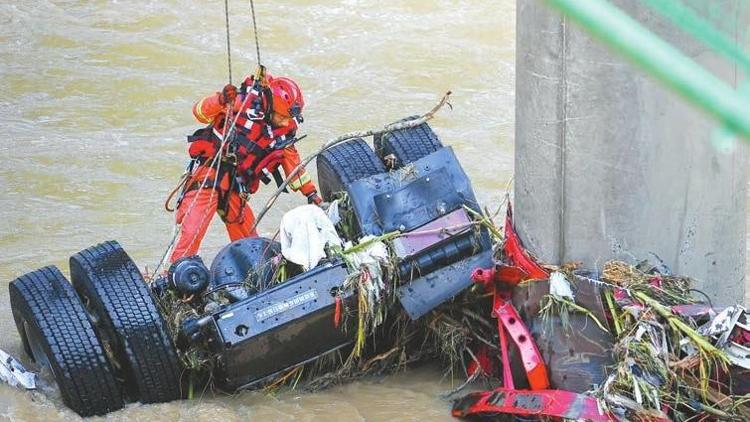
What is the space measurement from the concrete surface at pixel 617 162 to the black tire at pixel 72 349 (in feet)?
6.86

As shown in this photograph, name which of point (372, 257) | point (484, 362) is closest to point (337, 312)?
point (372, 257)

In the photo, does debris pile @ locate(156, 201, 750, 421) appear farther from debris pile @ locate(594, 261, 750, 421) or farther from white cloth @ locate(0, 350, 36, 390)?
white cloth @ locate(0, 350, 36, 390)

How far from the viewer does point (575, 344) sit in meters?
5.19

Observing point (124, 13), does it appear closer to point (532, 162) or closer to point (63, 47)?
point (63, 47)

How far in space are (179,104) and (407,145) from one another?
226 inches

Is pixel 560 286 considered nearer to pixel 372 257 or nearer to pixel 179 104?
pixel 372 257

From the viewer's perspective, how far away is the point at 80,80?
12812mm

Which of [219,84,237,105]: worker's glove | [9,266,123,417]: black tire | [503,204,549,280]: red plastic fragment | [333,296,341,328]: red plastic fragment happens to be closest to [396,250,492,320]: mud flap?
[503,204,549,280]: red plastic fragment

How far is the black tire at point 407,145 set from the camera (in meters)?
6.77

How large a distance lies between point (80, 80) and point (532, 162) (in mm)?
8506

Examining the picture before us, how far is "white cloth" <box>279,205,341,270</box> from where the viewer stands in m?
5.88

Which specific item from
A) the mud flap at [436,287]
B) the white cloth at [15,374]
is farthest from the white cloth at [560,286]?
the white cloth at [15,374]

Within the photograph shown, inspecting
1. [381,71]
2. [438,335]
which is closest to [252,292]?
[438,335]

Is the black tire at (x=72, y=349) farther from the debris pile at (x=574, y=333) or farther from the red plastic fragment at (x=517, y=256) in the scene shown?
the red plastic fragment at (x=517, y=256)
